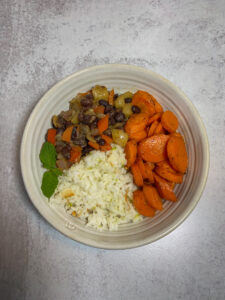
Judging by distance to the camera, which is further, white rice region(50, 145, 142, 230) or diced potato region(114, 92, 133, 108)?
diced potato region(114, 92, 133, 108)

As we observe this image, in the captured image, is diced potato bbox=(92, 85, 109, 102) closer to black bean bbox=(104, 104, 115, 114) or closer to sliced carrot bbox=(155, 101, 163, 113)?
black bean bbox=(104, 104, 115, 114)

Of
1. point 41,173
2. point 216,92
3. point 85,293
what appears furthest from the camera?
point 216,92

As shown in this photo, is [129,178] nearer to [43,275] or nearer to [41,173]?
[41,173]

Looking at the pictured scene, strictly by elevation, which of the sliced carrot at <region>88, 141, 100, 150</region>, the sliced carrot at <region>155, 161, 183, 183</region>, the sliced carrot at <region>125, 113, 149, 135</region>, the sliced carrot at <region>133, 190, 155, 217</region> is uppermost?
the sliced carrot at <region>125, 113, 149, 135</region>

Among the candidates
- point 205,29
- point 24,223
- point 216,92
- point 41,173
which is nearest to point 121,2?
point 205,29

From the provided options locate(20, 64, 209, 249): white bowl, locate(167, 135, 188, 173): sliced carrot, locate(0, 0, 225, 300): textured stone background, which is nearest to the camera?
locate(20, 64, 209, 249): white bowl

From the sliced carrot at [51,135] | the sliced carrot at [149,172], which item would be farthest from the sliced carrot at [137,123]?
the sliced carrot at [51,135]

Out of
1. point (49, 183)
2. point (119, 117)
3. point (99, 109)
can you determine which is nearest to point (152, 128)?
point (119, 117)

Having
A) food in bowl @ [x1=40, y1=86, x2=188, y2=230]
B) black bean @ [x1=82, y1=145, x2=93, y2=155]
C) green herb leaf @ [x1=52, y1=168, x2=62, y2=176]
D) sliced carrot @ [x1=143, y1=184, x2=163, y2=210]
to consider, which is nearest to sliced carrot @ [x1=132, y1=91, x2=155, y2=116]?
food in bowl @ [x1=40, y1=86, x2=188, y2=230]
